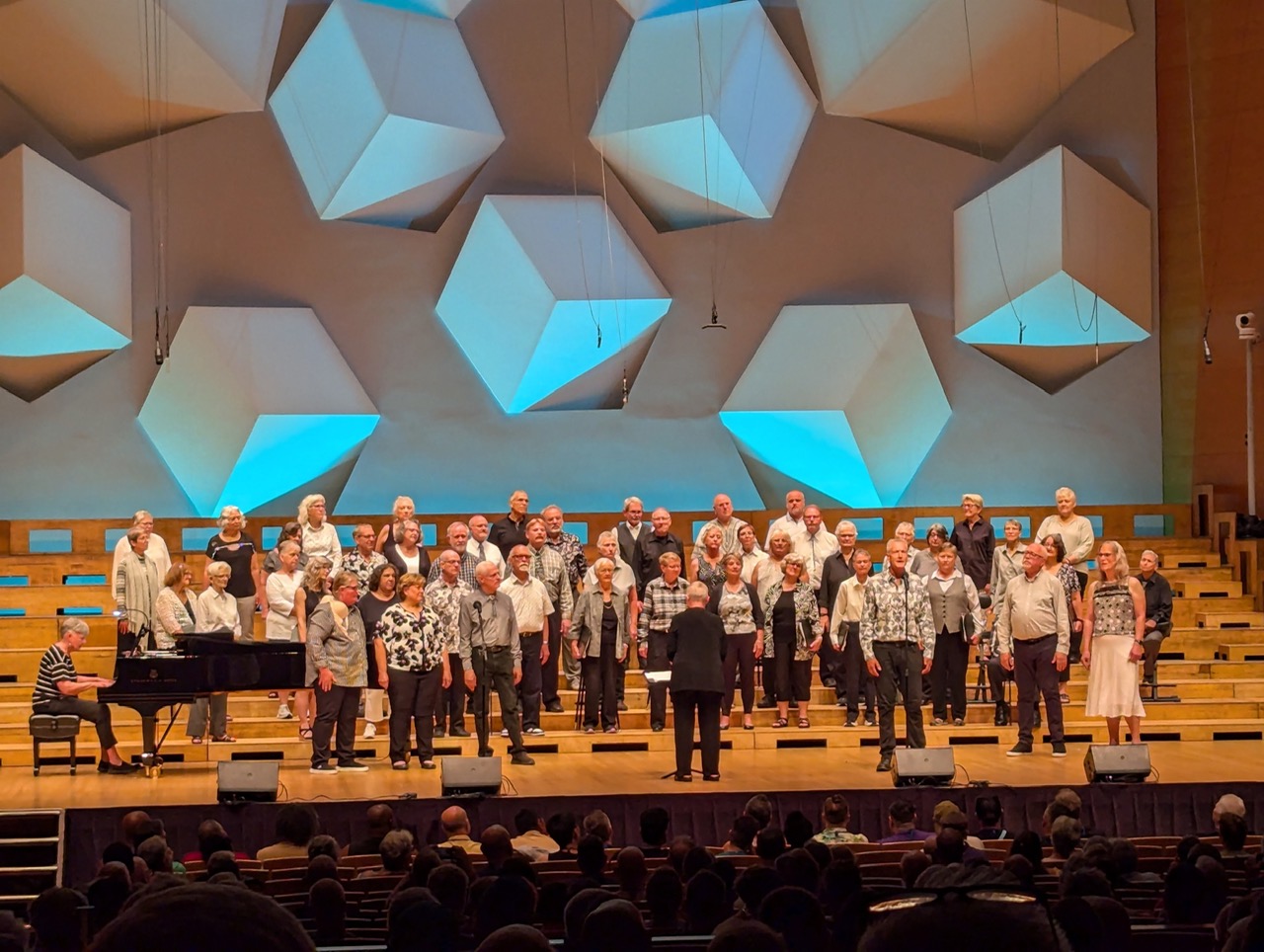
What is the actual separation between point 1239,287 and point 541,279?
6.72 meters

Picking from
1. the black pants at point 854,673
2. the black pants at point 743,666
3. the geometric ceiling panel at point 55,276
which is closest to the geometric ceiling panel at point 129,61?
the geometric ceiling panel at point 55,276

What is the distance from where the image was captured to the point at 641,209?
1508 cm

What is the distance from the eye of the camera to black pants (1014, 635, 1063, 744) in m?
9.75

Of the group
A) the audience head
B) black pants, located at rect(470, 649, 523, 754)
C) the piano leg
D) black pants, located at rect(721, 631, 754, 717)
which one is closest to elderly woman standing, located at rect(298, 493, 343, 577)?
black pants, located at rect(470, 649, 523, 754)

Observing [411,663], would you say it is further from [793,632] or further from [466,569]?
[793,632]

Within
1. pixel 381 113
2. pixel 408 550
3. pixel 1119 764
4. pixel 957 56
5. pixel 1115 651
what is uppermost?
pixel 957 56

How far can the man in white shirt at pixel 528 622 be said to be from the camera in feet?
33.7

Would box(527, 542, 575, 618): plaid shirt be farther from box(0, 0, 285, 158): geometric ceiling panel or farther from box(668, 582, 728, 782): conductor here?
box(0, 0, 285, 158): geometric ceiling panel

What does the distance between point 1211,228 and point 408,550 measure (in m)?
8.81

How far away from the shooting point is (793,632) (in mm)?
10586

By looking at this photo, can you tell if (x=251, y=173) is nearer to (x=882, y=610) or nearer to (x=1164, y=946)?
(x=882, y=610)

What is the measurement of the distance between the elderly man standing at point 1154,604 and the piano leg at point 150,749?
6952 millimetres

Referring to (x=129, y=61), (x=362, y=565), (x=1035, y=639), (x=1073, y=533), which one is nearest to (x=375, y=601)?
(x=362, y=565)

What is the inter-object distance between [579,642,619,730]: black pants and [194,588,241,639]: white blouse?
94.1 inches
